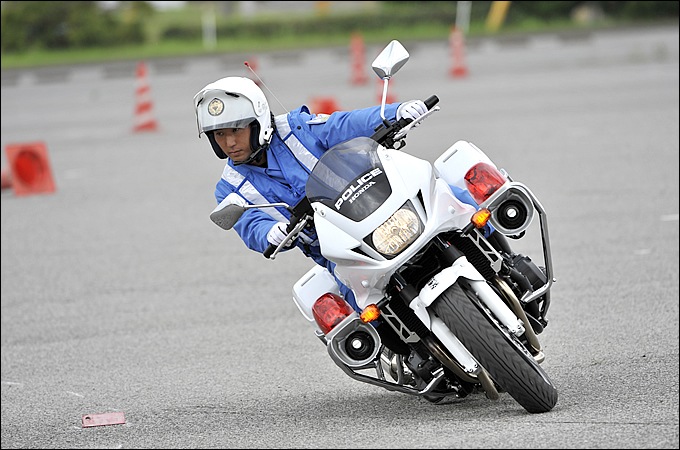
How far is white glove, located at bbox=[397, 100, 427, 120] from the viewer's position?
6.18 m

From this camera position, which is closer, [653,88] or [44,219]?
[44,219]

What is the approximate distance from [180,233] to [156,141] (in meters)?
8.26

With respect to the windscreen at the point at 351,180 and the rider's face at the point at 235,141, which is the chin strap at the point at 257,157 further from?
the windscreen at the point at 351,180

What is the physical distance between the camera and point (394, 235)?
5578 millimetres

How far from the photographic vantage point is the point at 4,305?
1045 cm

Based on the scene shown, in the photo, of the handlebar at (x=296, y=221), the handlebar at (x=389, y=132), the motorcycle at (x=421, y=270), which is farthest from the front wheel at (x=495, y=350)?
the handlebar at (x=389, y=132)

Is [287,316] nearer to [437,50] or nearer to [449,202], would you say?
[449,202]

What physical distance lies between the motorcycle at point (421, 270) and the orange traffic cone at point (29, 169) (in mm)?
10705

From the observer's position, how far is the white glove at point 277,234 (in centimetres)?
592

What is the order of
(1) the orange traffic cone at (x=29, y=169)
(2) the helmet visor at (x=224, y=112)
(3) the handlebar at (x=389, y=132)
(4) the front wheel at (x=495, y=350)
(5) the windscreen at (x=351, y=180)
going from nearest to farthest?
1. (4) the front wheel at (x=495, y=350)
2. (5) the windscreen at (x=351, y=180)
3. (3) the handlebar at (x=389, y=132)
4. (2) the helmet visor at (x=224, y=112)
5. (1) the orange traffic cone at (x=29, y=169)

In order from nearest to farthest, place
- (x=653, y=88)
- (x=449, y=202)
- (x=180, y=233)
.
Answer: (x=449, y=202) < (x=180, y=233) < (x=653, y=88)

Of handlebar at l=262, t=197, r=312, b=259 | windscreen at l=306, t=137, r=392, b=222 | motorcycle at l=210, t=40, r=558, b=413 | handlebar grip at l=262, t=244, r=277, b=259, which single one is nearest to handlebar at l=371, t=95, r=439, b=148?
motorcycle at l=210, t=40, r=558, b=413

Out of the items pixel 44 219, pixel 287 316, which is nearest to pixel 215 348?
pixel 287 316

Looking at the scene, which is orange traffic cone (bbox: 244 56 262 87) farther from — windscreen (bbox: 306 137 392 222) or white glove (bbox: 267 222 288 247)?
white glove (bbox: 267 222 288 247)
